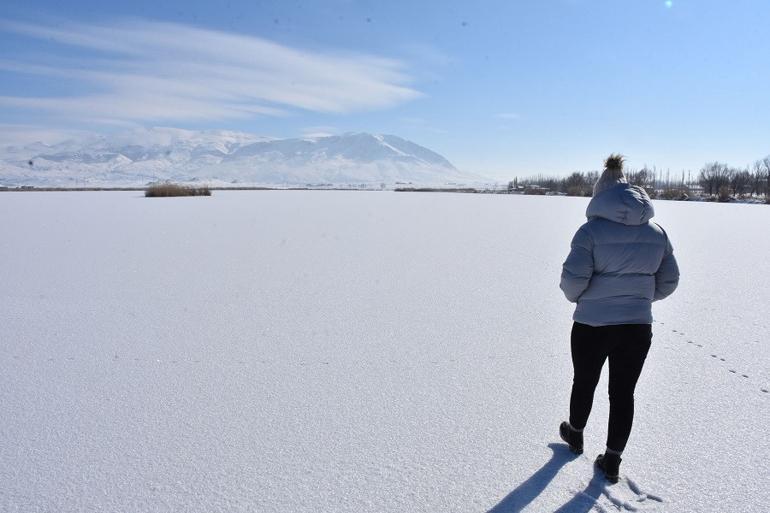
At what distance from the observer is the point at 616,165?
2221mm

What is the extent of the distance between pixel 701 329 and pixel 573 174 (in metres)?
69.2

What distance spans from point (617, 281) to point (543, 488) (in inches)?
37.4

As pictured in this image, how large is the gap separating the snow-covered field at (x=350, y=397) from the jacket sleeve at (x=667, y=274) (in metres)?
0.81

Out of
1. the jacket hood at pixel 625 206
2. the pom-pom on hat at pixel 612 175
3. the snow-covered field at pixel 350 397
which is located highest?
the pom-pom on hat at pixel 612 175

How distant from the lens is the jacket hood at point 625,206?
205 cm

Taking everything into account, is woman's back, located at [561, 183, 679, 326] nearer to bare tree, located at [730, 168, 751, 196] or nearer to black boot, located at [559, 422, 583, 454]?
black boot, located at [559, 422, 583, 454]

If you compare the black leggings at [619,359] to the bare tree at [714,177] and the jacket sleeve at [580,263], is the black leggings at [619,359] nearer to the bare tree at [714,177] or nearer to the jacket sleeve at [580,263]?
the jacket sleeve at [580,263]

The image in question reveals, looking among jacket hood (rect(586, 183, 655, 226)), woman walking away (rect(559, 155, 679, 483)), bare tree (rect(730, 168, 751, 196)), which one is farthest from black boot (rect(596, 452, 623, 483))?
bare tree (rect(730, 168, 751, 196))

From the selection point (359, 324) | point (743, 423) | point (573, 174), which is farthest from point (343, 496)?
point (573, 174)

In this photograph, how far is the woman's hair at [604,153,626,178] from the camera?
2.21 metres

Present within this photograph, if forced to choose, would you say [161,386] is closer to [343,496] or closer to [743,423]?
[343,496]

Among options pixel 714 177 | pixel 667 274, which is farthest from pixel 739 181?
pixel 667 274

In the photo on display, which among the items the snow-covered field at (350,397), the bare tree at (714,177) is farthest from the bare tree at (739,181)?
the snow-covered field at (350,397)

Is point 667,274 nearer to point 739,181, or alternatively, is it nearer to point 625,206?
point 625,206
